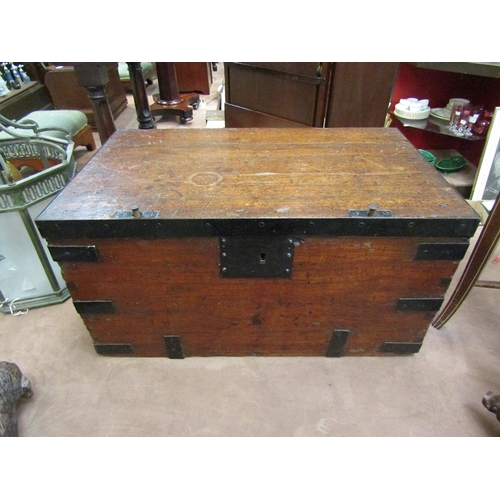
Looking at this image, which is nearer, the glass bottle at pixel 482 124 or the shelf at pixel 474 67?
the shelf at pixel 474 67

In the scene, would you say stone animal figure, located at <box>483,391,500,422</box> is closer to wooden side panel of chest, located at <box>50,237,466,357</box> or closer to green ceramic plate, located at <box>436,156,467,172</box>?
wooden side panel of chest, located at <box>50,237,466,357</box>

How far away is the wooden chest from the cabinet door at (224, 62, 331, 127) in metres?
0.84

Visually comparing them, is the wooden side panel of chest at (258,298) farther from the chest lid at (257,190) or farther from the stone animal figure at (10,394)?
the stone animal figure at (10,394)

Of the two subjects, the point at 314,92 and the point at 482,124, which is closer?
the point at 482,124

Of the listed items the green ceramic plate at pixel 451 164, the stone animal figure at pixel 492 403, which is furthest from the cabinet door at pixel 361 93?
the stone animal figure at pixel 492 403

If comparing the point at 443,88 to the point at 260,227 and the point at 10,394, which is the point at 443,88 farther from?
the point at 10,394

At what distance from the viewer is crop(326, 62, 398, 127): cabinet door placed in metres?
1.87

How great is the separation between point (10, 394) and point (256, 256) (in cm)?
84

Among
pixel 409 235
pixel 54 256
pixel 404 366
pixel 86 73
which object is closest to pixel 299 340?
pixel 404 366

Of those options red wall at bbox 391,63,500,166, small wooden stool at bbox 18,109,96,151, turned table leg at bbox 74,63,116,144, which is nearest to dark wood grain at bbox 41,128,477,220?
turned table leg at bbox 74,63,116,144

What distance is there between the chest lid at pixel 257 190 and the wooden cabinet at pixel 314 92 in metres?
0.66

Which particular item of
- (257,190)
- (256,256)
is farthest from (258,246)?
(257,190)

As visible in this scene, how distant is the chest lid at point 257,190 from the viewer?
95 centimetres

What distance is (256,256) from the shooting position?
1.03 m
